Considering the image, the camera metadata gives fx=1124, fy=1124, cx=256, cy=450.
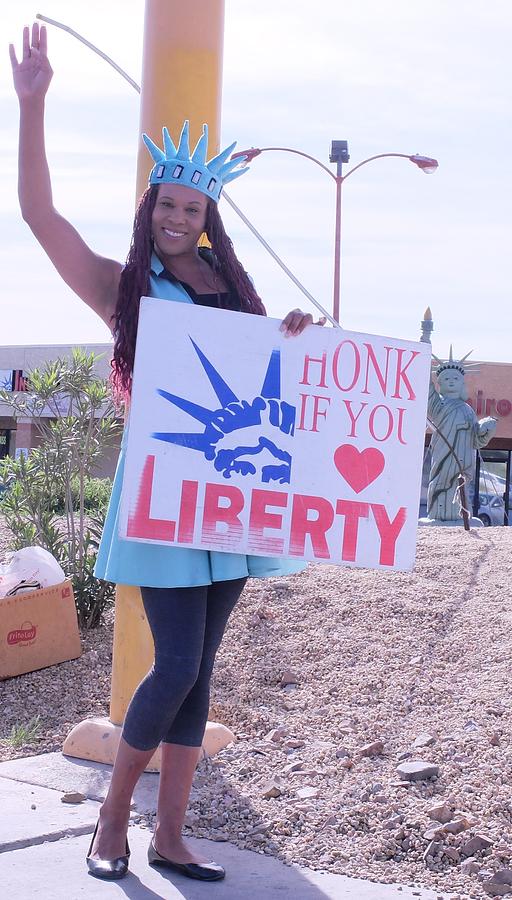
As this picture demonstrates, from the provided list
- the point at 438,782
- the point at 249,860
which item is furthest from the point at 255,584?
the point at 249,860

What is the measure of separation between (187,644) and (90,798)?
101 centimetres

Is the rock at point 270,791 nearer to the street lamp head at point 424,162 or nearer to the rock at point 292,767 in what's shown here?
the rock at point 292,767

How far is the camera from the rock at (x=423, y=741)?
3.82 metres

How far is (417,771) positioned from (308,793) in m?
0.36

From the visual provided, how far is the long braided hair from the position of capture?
2.91 m

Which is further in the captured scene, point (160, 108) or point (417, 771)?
point (160, 108)

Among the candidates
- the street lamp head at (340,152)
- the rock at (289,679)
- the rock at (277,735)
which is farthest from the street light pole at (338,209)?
the rock at (277,735)

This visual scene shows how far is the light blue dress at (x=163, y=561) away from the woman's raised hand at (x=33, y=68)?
0.52m

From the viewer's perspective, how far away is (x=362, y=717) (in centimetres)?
412

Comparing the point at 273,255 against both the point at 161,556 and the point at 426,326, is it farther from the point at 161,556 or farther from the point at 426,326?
the point at 426,326

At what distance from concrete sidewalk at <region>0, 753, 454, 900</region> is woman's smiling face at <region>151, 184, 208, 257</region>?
1.61 m

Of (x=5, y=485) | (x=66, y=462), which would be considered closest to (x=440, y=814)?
(x=66, y=462)

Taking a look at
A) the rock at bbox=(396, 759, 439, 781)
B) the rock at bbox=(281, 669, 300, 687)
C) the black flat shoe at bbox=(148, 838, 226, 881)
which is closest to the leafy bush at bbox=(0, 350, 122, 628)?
the rock at bbox=(281, 669, 300, 687)

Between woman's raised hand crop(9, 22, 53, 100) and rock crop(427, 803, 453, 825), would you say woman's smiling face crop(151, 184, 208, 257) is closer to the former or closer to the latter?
woman's raised hand crop(9, 22, 53, 100)
